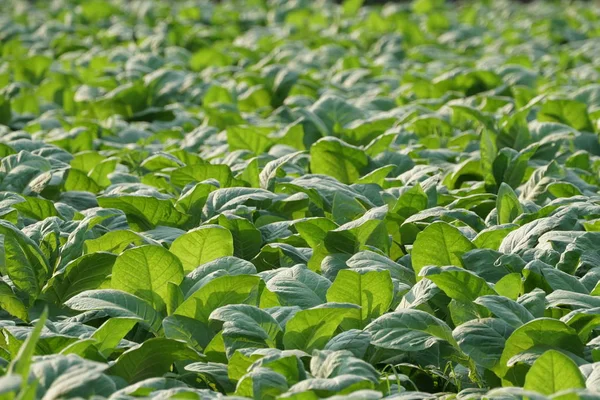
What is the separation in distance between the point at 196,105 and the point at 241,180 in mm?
2241

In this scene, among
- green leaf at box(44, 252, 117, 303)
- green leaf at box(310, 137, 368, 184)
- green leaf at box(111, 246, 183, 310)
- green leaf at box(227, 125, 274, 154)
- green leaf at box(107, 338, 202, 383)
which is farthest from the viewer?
green leaf at box(227, 125, 274, 154)

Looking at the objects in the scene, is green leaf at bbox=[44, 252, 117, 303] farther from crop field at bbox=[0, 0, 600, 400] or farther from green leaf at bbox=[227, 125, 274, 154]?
green leaf at bbox=[227, 125, 274, 154]

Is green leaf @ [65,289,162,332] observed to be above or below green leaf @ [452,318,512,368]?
above

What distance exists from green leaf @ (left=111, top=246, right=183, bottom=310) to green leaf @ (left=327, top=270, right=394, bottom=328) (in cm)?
40

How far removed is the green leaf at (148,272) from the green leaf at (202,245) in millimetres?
182

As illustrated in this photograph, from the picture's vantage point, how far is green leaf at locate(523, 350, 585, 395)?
1.90 m

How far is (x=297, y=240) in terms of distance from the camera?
9.43 feet

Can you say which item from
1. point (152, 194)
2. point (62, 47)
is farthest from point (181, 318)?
point (62, 47)

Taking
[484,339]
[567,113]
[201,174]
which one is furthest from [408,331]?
[567,113]

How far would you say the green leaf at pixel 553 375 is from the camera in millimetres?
1899

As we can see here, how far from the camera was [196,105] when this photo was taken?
542cm

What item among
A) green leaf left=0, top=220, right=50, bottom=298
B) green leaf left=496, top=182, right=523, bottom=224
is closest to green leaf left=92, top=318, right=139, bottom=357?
green leaf left=0, top=220, right=50, bottom=298

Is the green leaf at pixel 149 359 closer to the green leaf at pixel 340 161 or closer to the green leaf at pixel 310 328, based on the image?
the green leaf at pixel 310 328

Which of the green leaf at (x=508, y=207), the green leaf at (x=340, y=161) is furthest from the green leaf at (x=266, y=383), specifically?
the green leaf at (x=340, y=161)
